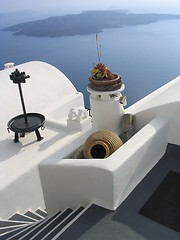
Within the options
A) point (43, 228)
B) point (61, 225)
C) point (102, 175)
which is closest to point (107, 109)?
point (102, 175)

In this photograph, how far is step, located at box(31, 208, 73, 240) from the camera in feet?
12.4

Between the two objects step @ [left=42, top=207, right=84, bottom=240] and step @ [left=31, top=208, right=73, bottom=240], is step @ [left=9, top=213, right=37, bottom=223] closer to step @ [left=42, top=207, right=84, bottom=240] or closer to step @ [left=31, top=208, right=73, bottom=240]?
step @ [left=31, top=208, right=73, bottom=240]

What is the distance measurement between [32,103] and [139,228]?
6.44 meters

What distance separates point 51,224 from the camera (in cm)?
402

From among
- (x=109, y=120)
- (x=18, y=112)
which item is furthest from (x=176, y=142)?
(x=18, y=112)

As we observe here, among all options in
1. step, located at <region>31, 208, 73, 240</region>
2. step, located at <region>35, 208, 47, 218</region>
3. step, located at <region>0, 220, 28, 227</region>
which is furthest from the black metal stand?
step, located at <region>31, 208, 73, 240</region>

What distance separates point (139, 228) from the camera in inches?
134

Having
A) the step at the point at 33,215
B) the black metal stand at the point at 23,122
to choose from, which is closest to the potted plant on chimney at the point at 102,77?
the black metal stand at the point at 23,122

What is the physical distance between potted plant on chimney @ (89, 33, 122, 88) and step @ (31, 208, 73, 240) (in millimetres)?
2170

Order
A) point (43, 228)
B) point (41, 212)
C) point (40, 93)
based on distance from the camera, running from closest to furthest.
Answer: point (43, 228), point (41, 212), point (40, 93)

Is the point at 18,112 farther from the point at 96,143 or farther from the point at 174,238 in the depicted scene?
the point at 174,238

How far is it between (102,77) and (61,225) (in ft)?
8.30

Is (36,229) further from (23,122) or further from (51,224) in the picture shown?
(23,122)

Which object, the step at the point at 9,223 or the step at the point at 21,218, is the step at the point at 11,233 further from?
the step at the point at 21,218
